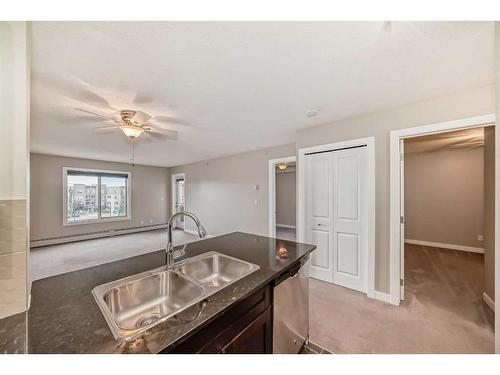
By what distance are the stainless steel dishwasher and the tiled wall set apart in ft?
4.06

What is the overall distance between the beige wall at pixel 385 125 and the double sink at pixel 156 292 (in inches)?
77.2

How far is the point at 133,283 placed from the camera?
3.71 feet

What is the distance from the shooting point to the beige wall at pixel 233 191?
15.5 feet

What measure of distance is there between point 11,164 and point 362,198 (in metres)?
3.09

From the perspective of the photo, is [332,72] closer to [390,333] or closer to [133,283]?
[133,283]

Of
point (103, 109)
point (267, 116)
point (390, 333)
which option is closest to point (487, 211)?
point (390, 333)

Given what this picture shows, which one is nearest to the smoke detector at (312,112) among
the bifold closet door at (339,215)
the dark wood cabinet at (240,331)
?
the bifold closet door at (339,215)

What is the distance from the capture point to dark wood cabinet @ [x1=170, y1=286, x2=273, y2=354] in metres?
0.82

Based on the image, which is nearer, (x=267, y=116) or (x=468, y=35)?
(x=468, y=35)

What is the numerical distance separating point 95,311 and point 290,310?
3.85 feet

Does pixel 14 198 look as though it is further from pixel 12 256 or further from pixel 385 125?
pixel 385 125

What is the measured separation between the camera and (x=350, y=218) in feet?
8.98

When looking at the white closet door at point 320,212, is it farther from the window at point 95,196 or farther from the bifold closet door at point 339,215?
the window at point 95,196
